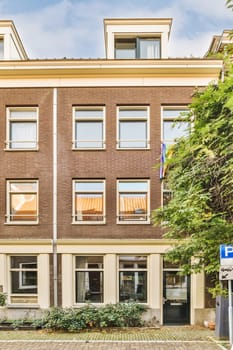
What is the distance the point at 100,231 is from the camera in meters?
15.8

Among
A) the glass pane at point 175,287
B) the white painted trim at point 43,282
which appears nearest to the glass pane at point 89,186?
the white painted trim at point 43,282

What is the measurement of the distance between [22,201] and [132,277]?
562 cm

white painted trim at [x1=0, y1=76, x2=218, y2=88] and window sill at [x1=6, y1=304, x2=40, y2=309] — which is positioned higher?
white painted trim at [x1=0, y1=76, x2=218, y2=88]

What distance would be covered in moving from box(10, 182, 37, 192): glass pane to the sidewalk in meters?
5.55

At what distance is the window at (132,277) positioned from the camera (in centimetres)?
1577

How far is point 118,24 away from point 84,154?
612cm

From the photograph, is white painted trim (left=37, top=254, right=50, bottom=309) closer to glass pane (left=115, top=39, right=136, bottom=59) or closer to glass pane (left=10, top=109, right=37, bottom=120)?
glass pane (left=10, top=109, right=37, bottom=120)

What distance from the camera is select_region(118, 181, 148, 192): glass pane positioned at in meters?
16.0

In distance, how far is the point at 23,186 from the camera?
635 inches

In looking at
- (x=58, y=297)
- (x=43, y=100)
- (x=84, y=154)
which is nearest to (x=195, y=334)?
(x=58, y=297)

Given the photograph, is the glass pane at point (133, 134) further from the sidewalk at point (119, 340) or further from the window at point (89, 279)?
the sidewalk at point (119, 340)

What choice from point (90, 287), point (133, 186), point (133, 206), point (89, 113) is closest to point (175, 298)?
point (90, 287)

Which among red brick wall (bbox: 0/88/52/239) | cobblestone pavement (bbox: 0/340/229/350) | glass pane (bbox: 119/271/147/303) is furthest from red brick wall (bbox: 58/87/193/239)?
cobblestone pavement (bbox: 0/340/229/350)

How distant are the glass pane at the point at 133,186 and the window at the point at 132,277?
2.82 m
